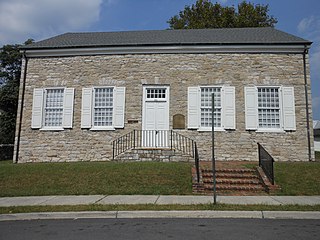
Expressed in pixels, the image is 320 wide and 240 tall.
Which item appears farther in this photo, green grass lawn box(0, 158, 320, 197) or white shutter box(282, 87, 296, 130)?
Answer: white shutter box(282, 87, 296, 130)

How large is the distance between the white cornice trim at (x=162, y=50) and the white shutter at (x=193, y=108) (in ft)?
7.17

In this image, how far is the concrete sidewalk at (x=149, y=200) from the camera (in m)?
7.00

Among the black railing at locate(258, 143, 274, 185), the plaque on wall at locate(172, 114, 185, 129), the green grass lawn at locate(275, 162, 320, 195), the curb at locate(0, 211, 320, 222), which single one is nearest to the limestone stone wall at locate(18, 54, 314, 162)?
the plaque on wall at locate(172, 114, 185, 129)

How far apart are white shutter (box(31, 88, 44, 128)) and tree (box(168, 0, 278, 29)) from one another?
17.3m

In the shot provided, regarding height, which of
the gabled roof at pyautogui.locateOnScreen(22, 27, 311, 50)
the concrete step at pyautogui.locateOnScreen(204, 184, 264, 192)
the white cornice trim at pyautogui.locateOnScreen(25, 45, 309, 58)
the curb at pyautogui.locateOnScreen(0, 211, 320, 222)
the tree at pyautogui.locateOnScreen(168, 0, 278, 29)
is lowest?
the curb at pyautogui.locateOnScreen(0, 211, 320, 222)

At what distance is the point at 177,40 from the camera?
14477 mm

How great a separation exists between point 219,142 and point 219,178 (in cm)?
400

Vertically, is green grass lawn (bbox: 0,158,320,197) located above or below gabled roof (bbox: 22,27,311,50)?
below

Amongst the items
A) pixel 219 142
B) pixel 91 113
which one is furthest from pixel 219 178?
pixel 91 113

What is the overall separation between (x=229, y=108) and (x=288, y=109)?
2.86 m

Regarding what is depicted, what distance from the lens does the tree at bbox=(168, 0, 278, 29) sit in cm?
2534

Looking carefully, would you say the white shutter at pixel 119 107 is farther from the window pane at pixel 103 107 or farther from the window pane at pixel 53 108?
the window pane at pixel 53 108

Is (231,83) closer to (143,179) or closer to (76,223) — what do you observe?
(143,179)

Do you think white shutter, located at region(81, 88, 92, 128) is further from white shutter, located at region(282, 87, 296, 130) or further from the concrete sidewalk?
white shutter, located at region(282, 87, 296, 130)
